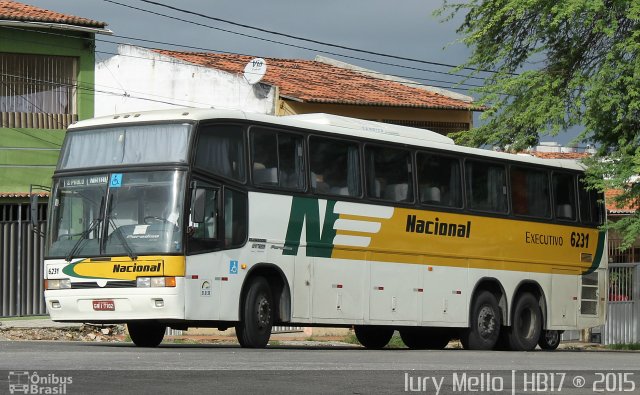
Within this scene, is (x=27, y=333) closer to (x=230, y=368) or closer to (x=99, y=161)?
(x=99, y=161)

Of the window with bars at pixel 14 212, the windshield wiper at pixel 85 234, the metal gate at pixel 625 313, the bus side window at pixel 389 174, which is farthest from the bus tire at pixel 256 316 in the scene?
the metal gate at pixel 625 313

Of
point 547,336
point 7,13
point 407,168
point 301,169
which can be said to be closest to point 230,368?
point 301,169

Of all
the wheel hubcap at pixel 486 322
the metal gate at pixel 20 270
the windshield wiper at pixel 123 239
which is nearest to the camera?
the windshield wiper at pixel 123 239

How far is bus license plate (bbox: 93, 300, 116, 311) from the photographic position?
18436 mm

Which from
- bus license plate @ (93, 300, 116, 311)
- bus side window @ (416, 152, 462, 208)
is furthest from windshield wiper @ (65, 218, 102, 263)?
bus side window @ (416, 152, 462, 208)

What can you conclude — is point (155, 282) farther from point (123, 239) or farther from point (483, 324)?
point (483, 324)

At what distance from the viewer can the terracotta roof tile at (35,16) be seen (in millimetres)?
33000

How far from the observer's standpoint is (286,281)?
778 inches

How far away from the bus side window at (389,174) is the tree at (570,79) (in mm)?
4445

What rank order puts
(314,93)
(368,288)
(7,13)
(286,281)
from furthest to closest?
(314,93) < (7,13) < (368,288) < (286,281)

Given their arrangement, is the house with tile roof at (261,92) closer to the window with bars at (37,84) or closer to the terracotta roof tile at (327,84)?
the terracotta roof tile at (327,84)

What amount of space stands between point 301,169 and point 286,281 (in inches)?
66.3

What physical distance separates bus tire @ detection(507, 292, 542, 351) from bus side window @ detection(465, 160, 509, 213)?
175 centimetres

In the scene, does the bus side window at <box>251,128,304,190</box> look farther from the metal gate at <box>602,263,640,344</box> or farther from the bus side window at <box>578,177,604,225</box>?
the metal gate at <box>602,263,640,344</box>
